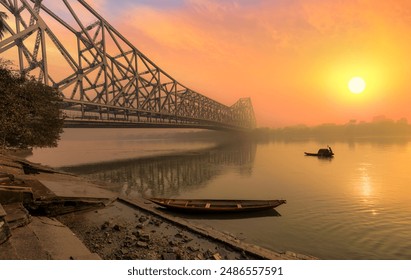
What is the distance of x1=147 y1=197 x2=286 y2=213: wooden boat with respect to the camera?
18250 mm

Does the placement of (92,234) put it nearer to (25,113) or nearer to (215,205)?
(215,205)

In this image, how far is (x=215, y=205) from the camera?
63.5ft

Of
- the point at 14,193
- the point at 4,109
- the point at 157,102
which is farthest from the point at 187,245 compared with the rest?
the point at 157,102

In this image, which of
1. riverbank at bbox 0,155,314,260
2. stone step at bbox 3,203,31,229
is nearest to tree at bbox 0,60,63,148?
riverbank at bbox 0,155,314,260

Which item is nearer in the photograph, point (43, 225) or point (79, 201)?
point (43, 225)

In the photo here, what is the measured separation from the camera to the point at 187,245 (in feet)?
39.2

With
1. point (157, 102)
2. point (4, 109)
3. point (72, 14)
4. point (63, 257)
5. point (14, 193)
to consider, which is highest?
point (72, 14)

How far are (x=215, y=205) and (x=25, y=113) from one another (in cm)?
1976

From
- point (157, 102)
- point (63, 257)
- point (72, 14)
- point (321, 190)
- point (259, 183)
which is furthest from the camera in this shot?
point (157, 102)

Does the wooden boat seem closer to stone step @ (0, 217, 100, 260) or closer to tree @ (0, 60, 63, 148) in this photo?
stone step @ (0, 217, 100, 260)

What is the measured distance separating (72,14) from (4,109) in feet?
174

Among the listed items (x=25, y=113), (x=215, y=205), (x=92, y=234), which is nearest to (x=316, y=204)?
(x=215, y=205)

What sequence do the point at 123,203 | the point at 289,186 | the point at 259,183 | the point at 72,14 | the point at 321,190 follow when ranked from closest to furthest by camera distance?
the point at 123,203, the point at 321,190, the point at 289,186, the point at 259,183, the point at 72,14
